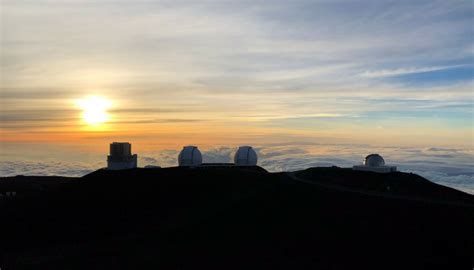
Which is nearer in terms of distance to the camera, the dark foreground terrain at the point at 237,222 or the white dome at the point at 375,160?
the dark foreground terrain at the point at 237,222

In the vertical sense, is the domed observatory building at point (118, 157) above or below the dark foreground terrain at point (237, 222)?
above

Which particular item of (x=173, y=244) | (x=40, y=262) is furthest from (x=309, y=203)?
(x=40, y=262)

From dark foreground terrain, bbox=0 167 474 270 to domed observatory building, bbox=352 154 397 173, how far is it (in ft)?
9.60

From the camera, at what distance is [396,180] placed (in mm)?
58094

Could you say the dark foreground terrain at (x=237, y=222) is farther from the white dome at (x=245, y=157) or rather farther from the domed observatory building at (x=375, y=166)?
the white dome at (x=245, y=157)

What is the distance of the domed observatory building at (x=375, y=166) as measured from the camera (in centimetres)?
6424

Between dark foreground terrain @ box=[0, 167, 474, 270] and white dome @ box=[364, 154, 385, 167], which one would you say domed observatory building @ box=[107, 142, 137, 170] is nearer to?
dark foreground terrain @ box=[0, 167, 474, 270]

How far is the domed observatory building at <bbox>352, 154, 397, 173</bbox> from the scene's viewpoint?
64244mm

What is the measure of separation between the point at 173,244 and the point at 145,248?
2.53 meters

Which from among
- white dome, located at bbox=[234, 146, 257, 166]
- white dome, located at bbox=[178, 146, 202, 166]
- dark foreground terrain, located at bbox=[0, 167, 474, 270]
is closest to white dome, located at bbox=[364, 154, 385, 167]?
dark foreground terrain, located at bbox=[0, 167, 474, 270]

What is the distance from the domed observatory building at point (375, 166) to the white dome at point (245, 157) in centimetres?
1635

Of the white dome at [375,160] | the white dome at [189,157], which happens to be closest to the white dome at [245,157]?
the white dome at [189,157]

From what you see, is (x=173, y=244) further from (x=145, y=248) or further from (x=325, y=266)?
(x=325, y=266)

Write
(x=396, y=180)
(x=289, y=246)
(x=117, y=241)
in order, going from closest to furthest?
(x=289, y=246)
(x=117, y=241)
(x=396, y=180)
